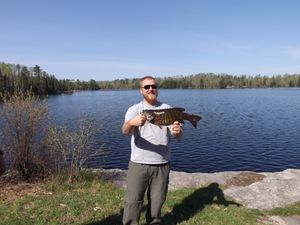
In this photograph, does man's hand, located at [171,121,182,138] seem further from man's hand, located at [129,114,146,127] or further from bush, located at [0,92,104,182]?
bush, located at [0,92,104,182]

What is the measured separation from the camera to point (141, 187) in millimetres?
5965

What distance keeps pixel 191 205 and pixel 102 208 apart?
6.51 feet

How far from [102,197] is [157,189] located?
9.20ft

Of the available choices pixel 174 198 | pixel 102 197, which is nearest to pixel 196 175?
pixel 174 198

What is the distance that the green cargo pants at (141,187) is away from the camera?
19.4ft

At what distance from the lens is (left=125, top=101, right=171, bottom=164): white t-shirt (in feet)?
19.2

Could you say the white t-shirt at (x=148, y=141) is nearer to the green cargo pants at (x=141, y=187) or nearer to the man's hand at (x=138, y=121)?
the green cargo pants at (x=141, y=187)

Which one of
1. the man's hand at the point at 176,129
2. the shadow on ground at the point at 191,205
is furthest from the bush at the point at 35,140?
the man's hand at the point at 176,129

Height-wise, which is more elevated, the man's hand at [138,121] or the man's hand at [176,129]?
the man's hand at [138,121]

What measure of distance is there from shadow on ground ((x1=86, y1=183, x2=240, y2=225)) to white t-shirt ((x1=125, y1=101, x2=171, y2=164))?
1.86 metres

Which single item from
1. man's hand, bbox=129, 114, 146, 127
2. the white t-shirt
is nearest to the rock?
the white t-shirt

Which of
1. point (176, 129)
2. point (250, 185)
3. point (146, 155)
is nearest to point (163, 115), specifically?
point (176, 129)

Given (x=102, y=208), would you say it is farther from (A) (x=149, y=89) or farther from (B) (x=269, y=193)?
(B) (x=269, y=193)

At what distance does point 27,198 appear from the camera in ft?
26.6
